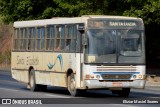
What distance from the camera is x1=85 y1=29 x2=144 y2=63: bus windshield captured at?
80.2 feet

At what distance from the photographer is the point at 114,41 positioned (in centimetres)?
2469

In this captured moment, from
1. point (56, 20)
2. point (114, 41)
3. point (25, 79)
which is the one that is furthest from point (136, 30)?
point (25, 79)

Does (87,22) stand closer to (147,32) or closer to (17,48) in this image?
(17,48)

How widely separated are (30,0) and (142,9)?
1453cm

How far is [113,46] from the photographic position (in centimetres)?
2461

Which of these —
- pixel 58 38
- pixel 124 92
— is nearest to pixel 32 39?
pixel 58 38

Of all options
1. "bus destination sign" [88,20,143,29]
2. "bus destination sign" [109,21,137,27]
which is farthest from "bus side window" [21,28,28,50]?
"bus destination sign" [109,21,137,27]

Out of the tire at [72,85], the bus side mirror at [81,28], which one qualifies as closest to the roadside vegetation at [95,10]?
the tire at [72,85]

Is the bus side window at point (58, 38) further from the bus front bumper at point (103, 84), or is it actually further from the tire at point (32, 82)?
the bus front bumper at point (103, 84)

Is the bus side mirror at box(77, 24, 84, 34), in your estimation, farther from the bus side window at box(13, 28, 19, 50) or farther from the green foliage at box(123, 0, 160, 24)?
the green foliage at box(123, 0, 160, 24)

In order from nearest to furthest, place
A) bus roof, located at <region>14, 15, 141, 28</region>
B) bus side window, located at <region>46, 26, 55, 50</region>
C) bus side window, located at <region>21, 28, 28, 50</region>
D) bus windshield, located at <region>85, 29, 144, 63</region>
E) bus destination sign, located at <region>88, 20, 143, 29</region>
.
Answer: bus windshield, located at <region>85, 29, 144, 63</region>
bus destination sign, located at <region>88, 20, 143, 29</region>
bus roof, located at <region>14, 15, 141, 28</region>
bus side window, located at <region>46, 26, 55, 50</region>
bus side window, located at <region>21, 28, 28, 50</region>

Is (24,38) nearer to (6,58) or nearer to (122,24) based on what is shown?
(122,24)

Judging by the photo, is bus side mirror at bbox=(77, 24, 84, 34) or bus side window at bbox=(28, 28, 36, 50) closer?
bus side mirror at bbox=(77, 24, 84, 34)

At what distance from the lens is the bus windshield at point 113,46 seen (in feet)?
80.2
